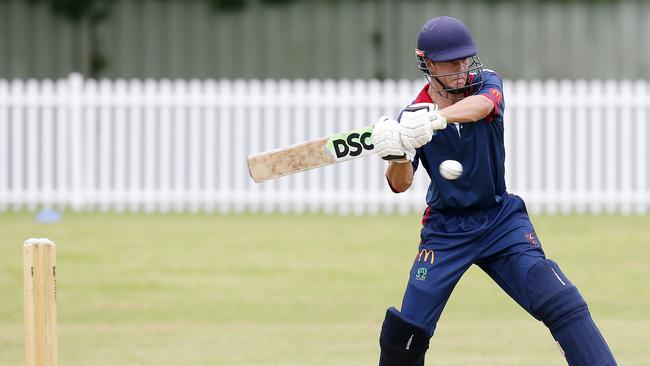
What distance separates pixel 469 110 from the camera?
5.17 metres

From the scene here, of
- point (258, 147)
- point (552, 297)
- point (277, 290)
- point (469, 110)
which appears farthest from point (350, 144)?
point (258, 147)

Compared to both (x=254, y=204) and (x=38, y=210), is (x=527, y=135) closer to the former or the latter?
(x=254, y=204)

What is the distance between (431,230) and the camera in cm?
554

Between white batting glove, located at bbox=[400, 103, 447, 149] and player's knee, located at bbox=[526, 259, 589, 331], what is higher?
white batting glove, located at bbox=[400, 103, 447, 149]

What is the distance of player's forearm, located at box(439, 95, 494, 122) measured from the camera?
203 inches

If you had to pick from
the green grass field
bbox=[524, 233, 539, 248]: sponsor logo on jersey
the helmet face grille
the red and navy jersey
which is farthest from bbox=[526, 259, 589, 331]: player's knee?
the green grass field

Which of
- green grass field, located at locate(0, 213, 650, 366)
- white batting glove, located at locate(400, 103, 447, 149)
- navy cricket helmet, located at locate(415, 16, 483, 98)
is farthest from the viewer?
green grass field, located at locate(0, 213, 650, 366)

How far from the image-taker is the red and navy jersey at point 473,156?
5.39 metres

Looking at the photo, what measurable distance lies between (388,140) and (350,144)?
20cm

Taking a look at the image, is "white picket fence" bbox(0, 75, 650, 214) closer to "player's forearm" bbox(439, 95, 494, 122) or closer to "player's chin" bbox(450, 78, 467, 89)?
"player's chin" bbox(450, 78, 467, 89)

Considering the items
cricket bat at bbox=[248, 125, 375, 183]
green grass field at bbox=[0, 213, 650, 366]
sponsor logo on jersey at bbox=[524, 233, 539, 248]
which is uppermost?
cricket bat at bbox=[248, 125, 375, 183]

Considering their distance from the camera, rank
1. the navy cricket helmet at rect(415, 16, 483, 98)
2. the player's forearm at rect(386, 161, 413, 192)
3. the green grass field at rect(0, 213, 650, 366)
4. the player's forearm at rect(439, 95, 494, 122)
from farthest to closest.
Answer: the green grass field at rect(0, 213, 650, 366) < the player's forearm at rect(386, 161, 413, 192) < the navy cricket helmet at rect(415, 16, 483, 98) < the player's forearm at rect(439, 95, 494, 122)

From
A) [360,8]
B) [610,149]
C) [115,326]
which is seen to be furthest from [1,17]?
[115,326]

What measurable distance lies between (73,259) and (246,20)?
6.64m
